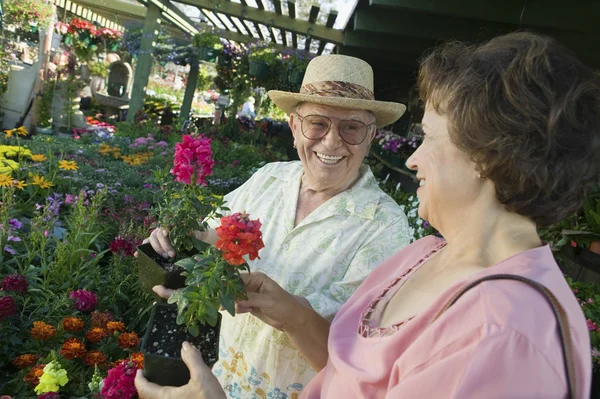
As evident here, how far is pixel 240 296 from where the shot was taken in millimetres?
1118

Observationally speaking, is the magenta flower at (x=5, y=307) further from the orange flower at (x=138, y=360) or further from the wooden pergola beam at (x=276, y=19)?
the wooden pergola beam at (x=276, y=19)

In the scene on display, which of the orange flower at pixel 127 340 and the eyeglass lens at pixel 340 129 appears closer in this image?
the eyeglass lens at pixel 340 129

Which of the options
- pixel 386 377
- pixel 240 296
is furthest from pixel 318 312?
pixel 386 377

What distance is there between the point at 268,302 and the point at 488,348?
2.19 feet

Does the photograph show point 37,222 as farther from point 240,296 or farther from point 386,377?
point 386,377

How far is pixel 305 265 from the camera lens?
1490 mm

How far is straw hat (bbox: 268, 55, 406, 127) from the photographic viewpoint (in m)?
1.53

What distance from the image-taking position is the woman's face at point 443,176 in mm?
822

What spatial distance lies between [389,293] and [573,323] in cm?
45

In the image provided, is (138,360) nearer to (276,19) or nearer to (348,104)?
(348,104)

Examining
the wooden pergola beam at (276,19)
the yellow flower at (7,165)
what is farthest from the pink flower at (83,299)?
the wooden pergola beam at (276,19)

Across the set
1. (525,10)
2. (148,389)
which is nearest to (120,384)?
(148,389)

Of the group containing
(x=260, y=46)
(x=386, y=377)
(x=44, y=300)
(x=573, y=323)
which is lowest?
(x=44, y=300)

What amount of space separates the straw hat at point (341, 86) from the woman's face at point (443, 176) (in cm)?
64
